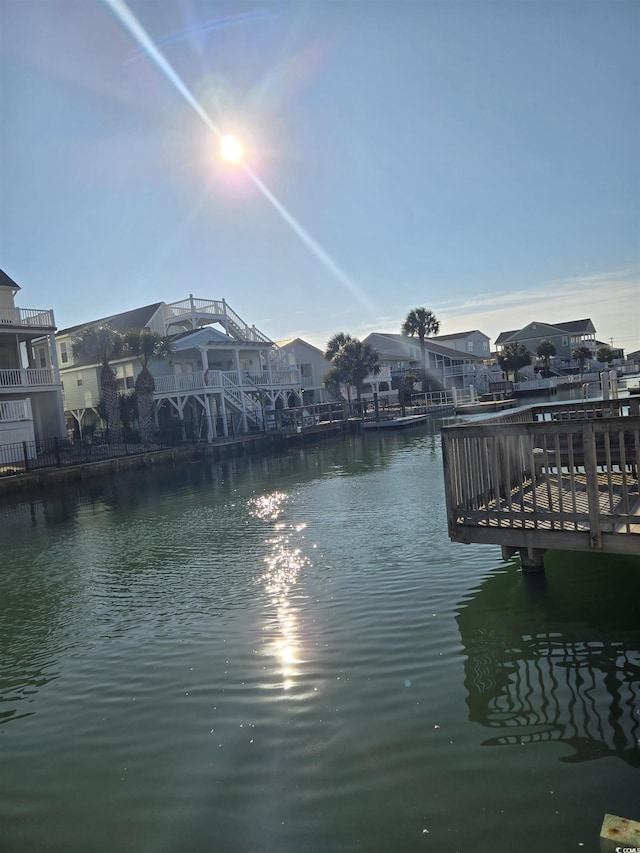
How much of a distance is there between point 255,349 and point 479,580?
42.9m

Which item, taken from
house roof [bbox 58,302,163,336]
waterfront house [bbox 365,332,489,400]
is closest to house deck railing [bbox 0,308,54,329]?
house roof [bbox 58,302,163,336]

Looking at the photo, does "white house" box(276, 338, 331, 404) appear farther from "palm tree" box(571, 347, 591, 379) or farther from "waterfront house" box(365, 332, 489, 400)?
"palm tree" box(571, 347, 591, 379)

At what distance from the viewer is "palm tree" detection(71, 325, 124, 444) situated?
39.2 metres

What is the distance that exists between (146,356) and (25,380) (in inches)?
305

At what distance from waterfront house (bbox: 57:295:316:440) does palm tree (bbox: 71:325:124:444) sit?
483cm

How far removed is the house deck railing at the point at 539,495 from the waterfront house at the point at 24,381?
2957 cm

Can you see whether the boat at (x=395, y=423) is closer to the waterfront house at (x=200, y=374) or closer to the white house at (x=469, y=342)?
the waterfront house at (x=200, y=374)

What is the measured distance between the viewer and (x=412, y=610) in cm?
834

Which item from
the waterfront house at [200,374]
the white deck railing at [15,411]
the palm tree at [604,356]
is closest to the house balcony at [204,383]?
the waterfront house at [200,374]

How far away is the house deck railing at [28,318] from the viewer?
35.9 meters

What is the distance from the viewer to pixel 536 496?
8.22 metres

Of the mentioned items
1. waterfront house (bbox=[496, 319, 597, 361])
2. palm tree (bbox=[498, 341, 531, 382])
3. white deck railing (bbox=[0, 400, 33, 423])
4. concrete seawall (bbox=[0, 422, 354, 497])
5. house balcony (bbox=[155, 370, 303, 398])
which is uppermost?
waterfront house (bbox=[496, 319, 597, 361])

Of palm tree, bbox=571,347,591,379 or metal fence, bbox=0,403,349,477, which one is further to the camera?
palm tree, bbox=571,347,591,379

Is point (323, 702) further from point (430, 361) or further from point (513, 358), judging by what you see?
point (513, 358)
